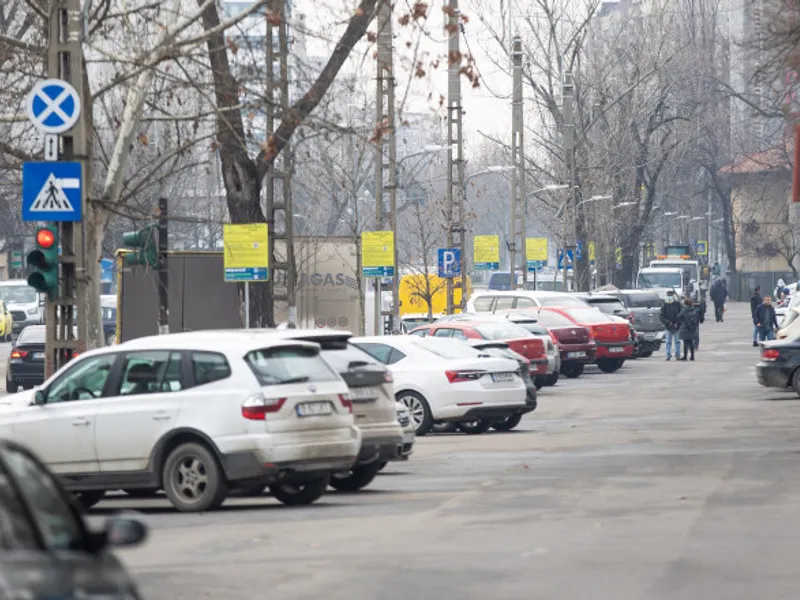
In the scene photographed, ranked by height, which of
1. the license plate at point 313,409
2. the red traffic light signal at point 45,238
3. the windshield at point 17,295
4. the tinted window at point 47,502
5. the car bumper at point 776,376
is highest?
the red traffic light signal at point 45,238

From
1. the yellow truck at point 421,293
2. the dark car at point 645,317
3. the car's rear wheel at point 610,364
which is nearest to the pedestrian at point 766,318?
the dark car at point 645,317

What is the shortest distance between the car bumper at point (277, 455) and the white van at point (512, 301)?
28.4 meters

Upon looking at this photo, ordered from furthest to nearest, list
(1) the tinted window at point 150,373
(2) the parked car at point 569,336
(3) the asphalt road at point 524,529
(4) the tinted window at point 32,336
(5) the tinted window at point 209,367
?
1. (2) the parked car at point 569,336
2. (4) the tinted window at point 32,336
3. (1) the tinted window at point 150,373
4. (5) the tinted window at point 209,367
5. (3) the asphalt road at point 524,529

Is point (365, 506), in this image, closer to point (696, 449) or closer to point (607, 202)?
point (696, 449)

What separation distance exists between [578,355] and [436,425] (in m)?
15.6

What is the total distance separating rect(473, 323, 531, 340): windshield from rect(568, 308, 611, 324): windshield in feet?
27.8

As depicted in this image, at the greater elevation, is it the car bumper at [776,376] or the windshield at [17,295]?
the windshield at [17,295]

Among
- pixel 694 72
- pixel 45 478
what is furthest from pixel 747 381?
pixel 694 72

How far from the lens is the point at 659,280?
264 ft

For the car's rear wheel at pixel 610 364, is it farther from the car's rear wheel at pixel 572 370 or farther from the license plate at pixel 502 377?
the license plate at pixel 502 377

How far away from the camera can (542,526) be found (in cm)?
1412

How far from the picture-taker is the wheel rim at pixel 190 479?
1552 cm

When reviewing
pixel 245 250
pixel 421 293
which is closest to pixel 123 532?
pixel 245 250

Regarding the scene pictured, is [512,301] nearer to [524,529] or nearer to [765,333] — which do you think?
[765,333]
